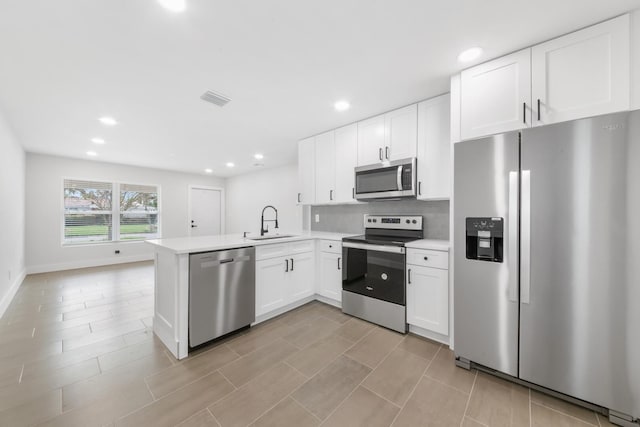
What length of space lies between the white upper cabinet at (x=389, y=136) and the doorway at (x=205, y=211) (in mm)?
5747

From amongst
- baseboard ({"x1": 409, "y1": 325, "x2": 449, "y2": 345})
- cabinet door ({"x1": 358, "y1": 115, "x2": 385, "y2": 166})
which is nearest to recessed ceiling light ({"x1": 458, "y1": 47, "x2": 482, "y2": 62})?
cabinet door ({"x1": 358, "y1": 115, "x2": 385, "y2": 166})

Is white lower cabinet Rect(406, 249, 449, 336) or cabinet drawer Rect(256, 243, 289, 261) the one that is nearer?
white lower cabinet Rect(406, 249, 449, 336)

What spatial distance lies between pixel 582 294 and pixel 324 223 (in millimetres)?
2998

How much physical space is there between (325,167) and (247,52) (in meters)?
1.85

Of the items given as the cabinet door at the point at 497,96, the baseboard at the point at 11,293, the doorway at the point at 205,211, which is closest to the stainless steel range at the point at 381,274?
the cabinet door at the point at 497,96

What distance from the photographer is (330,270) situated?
318 cm

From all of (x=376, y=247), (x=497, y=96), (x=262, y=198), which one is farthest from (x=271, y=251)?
(x=262, y=198)

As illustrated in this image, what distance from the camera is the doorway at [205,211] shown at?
7.02 meters

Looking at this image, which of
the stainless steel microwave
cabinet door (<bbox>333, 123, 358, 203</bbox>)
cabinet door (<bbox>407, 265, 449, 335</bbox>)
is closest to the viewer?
cabinet door (<bbox>407, 265, 449, 335</bbox>)

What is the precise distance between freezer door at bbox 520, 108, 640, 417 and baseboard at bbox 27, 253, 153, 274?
24.1 feet

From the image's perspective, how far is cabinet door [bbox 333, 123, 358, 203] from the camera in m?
3.16

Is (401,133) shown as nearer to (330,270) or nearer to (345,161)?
(345,161)

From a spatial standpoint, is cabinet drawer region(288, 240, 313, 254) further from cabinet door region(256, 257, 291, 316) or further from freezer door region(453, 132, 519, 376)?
freezer door region(453, 132, 519, 376)

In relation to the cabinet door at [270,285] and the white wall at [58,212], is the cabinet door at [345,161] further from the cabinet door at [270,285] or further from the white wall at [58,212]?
the white wall at [58,212]
